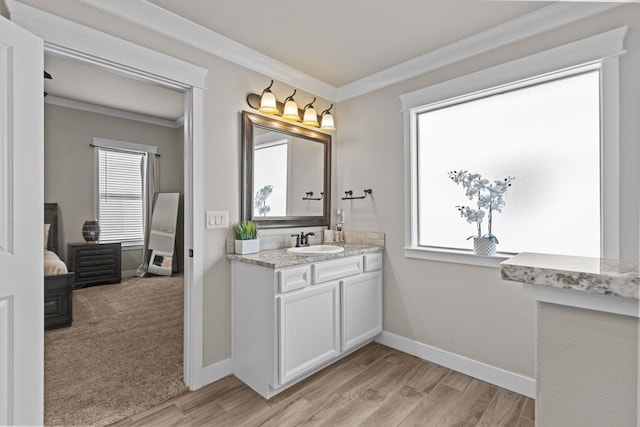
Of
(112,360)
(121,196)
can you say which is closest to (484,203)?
(112,360)

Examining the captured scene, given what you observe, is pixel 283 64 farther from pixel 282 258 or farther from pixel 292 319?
pixel 292 319

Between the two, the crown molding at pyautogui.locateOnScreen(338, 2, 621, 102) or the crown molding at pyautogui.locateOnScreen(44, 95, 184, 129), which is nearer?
the crown molding at pyautogui.locateOnScreen(338, 2, 621, 102)

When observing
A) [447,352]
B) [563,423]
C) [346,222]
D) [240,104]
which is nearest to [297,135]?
[240,104]

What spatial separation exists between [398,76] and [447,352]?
7.39 ft

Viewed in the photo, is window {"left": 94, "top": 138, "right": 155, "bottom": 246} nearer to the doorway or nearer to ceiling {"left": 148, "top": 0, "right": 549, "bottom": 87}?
the doorway

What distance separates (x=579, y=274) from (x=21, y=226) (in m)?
2.00

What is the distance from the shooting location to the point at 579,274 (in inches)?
25.0

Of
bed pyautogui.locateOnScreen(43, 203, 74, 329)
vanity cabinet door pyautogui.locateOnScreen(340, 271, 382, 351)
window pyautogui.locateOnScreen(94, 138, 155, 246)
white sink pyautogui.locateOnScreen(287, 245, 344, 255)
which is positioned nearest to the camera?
vanity cabinet door pyautogui.locateOnScreen(340, 271, 382, 351)

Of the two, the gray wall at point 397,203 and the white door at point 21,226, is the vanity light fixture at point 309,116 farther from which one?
the white door at point 21,226

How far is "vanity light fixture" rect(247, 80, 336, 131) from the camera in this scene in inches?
97.2

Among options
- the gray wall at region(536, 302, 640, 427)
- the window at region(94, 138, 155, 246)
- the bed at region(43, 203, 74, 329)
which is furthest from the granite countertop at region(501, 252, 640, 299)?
the window at region(94, 138, 155, 246)

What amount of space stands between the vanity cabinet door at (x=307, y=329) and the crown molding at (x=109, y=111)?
184 inches

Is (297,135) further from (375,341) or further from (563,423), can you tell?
(563,423)

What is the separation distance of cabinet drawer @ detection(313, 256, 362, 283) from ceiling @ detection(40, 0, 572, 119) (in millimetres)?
1595
